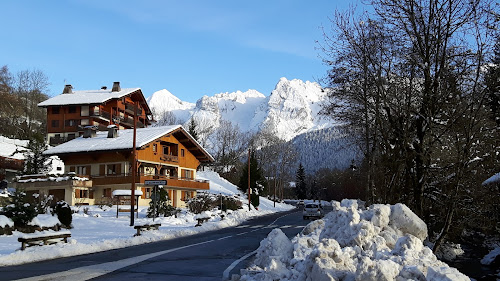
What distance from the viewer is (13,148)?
56438mm

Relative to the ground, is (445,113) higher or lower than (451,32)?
lower

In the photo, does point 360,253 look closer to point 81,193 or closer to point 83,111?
point 81,193

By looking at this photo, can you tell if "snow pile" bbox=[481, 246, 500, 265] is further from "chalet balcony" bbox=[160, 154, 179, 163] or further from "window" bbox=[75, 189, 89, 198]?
"chalet balcony" bbox=[160, 154, 179, 163]

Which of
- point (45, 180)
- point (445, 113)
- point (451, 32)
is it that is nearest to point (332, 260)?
point (445, 113)

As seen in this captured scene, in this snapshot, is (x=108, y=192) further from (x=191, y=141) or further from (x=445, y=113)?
(x=445, y=113)

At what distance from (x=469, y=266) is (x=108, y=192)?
127 ft

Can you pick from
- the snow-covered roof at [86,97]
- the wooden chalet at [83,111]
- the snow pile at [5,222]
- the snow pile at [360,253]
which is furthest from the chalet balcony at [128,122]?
the snow pile at [360,253]

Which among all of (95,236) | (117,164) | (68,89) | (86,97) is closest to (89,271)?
(95,236)

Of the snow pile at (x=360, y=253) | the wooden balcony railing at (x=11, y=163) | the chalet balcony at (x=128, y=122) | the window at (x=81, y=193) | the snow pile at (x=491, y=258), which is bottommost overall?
the snow pile at (x=491, y=258)

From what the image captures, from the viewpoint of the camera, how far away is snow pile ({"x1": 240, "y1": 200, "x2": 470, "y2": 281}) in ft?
20.3

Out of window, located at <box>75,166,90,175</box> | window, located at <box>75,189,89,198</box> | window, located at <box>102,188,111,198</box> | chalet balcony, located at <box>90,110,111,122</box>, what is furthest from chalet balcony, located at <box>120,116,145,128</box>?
window, located at <box>75,189,89,198</box>

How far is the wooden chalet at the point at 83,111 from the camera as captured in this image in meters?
66.4

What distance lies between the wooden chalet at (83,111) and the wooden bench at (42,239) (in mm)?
50461

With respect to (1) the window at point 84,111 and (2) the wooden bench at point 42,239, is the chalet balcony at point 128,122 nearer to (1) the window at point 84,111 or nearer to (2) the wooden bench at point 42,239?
(1) the window at point 84,111
